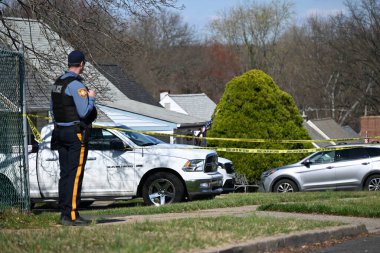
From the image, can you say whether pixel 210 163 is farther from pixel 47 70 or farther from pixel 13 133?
pixel 13 133

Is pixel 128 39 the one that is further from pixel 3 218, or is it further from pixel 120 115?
pixel 120 115

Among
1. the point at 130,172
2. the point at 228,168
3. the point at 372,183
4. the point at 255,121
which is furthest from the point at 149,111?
the point at 130,172

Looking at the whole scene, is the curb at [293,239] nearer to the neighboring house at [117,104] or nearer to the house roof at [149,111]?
the neighboring house at [117,104]

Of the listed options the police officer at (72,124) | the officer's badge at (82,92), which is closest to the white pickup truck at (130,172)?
the police officer at (72,124)

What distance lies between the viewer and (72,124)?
30.2 feet

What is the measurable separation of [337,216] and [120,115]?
20935 mm

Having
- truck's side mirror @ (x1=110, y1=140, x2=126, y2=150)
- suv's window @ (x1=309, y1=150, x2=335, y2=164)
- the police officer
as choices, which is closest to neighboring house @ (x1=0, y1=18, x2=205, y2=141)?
truck's side mirror @ (x1=110, y1=140, x2=126, y2=150)

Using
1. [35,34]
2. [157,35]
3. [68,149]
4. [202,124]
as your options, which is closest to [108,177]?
[68,149]

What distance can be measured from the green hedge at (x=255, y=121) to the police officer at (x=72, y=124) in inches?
724

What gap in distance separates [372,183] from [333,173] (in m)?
1.17

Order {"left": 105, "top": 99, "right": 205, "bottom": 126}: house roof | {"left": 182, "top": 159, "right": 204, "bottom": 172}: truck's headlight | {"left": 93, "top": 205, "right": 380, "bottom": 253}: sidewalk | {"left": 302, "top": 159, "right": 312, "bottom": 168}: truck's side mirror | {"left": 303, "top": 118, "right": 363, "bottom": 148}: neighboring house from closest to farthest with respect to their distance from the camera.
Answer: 1. {"left": 93, "top": 205, "right": 380, "bottom": 253}: sidewalk
2. {"left": 182, "top": 159, "right": 204, "bottom": 172}: truck's headlight
3. {"left": 302, "top": 159, "right": 312, "bottom": 168}: truck's side mirror
4. {"left": 105, "top": 99, "right": 205, "bottom": 126}: house roof
5. {"left": 303, "top": 118, "right": 363, "bottom": 148}: neighboring house

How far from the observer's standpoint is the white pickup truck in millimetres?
14961

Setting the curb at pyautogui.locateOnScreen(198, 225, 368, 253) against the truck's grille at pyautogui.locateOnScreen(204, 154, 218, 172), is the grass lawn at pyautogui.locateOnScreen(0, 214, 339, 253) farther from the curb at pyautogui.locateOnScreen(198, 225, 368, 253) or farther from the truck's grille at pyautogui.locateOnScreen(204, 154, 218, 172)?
the truck's grille at pyautogui.locateOnScreen(204, 154, 218, 172)

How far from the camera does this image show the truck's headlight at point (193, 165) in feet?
48.9
